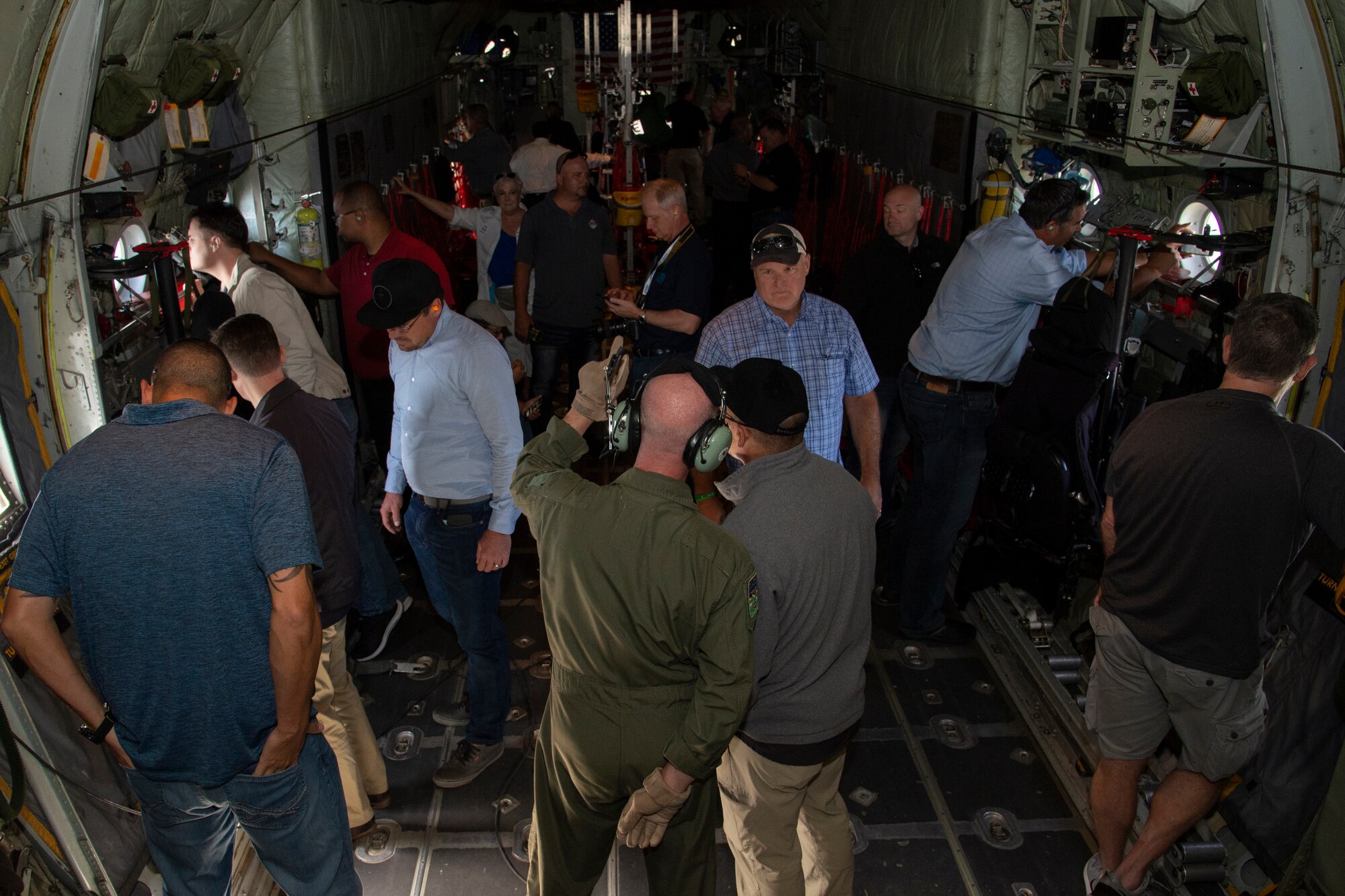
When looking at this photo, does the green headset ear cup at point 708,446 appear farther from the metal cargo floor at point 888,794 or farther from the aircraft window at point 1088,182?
the aircraft window at point 1088,182

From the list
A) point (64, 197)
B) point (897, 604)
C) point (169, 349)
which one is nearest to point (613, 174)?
point (897, 604)

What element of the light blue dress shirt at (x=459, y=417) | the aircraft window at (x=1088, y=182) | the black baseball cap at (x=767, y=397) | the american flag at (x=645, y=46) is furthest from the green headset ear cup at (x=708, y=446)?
the american flag at (x=645, y=46)

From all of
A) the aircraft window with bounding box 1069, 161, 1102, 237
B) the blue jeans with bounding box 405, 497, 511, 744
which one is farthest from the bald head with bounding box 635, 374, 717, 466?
the aircraft window with bounding box 1069, 161, 1102, 237

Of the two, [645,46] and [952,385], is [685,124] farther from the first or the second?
[952,385]

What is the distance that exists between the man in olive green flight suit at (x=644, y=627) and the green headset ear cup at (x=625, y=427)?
133 mm

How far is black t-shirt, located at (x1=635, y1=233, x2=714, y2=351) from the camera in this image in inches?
180

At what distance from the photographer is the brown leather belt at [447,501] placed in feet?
10.8

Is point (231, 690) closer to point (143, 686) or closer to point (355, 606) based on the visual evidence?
point (143, 686)

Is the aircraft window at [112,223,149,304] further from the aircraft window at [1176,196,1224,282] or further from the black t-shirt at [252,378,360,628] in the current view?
the aircraft window at [1176,196,1224,282]

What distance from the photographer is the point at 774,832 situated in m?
2.64

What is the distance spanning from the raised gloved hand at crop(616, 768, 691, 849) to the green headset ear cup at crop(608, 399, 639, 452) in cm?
→ 82

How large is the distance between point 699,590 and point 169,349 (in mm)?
1437

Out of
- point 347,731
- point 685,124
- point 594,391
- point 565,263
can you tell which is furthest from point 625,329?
point 685,124

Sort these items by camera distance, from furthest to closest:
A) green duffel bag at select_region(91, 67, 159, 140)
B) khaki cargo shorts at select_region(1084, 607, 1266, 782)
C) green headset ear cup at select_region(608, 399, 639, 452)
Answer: green duffel bag at select_region(91, 67, 159, 140) < khaki cargo shorts at select_region(1084, 607, 1266, 782) < green headset ear cup at select_region(608, 399, 639, 452)
